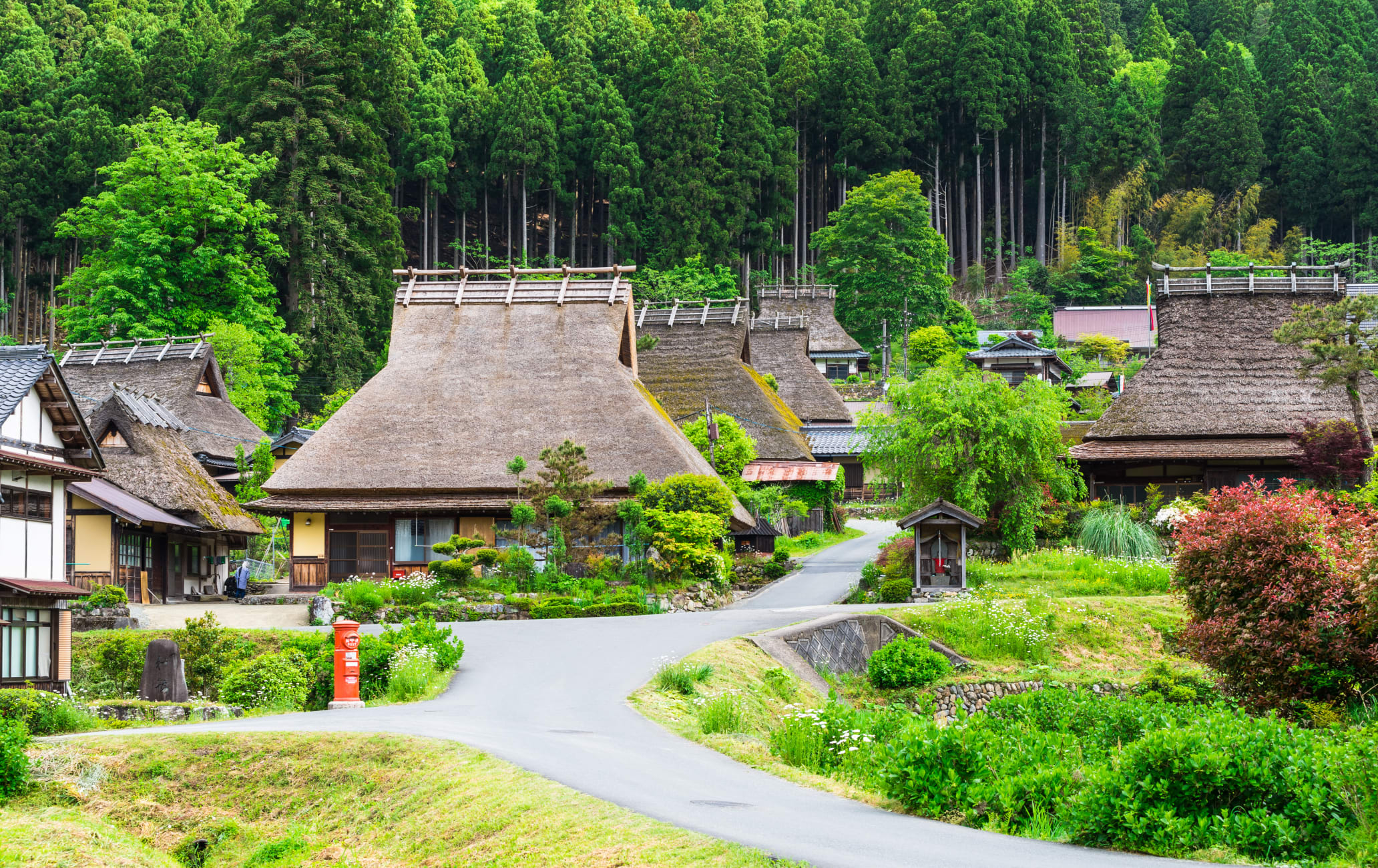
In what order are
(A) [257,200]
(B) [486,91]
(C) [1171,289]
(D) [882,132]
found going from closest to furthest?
(C) [1171,289]
(A) [257,200]
(B) [486,91]
(D) [882,132]

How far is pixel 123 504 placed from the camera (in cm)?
3123

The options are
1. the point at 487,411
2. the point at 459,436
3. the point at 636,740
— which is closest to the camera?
the point at 636,740

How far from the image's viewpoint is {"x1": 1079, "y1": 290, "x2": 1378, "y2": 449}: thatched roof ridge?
34.4 metres

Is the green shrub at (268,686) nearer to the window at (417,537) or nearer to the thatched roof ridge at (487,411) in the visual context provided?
the thatched roof ridge at (487,411)

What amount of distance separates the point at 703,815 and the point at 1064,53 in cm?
8427

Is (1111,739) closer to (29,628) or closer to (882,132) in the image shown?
(29,628)

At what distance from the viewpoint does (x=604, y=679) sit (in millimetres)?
19406

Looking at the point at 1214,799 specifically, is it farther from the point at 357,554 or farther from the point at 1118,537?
the point at 357,554

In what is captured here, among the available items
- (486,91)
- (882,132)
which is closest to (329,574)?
(486,91)

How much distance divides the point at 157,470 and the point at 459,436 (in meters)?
8.10

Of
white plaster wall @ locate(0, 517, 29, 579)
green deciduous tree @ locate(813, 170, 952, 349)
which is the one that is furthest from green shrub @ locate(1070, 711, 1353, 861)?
green deciduous tree @ locate(813, 170, 952, 349)

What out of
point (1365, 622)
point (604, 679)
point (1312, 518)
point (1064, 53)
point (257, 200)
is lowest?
point (604, 679)

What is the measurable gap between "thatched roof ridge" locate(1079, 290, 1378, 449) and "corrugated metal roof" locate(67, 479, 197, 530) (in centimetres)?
2446

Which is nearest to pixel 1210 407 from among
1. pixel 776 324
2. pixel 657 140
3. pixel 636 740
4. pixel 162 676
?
pixel 636 740
